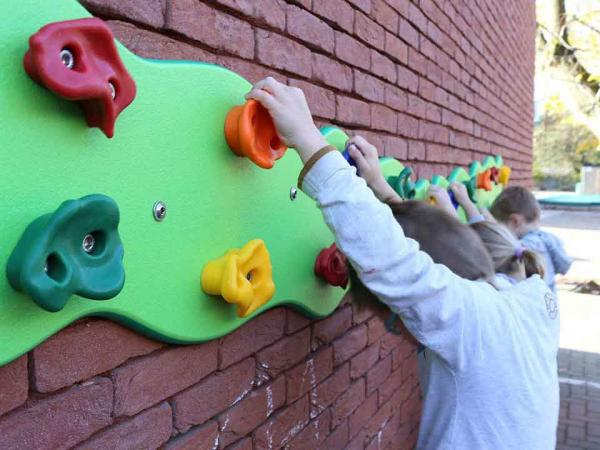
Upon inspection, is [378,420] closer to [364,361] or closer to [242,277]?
[364,361]

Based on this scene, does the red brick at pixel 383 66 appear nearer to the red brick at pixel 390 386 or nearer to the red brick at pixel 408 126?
the red brick at pixel 408 126

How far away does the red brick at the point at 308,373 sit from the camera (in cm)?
190

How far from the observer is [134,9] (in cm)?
121

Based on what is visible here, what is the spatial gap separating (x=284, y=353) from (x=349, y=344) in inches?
21.2

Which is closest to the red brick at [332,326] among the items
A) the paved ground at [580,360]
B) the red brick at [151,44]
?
the red brick at [151,44]

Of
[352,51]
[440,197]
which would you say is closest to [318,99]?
[352,51]

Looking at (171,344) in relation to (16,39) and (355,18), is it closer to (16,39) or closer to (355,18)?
(16,39)

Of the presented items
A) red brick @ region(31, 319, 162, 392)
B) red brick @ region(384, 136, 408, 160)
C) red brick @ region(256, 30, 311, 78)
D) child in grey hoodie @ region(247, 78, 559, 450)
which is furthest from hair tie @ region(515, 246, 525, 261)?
red brick @ region(31, 319, 162, 392)

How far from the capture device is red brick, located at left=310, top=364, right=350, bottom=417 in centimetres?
205

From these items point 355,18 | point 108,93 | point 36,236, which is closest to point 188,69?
point 108,93

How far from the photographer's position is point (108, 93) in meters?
0.96

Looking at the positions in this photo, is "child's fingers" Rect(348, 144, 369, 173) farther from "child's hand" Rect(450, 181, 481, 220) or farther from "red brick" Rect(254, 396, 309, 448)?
"child's hand" Rect(450, 181, 481, 220)

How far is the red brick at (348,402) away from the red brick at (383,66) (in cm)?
122

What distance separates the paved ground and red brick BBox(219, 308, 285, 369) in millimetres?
3606
